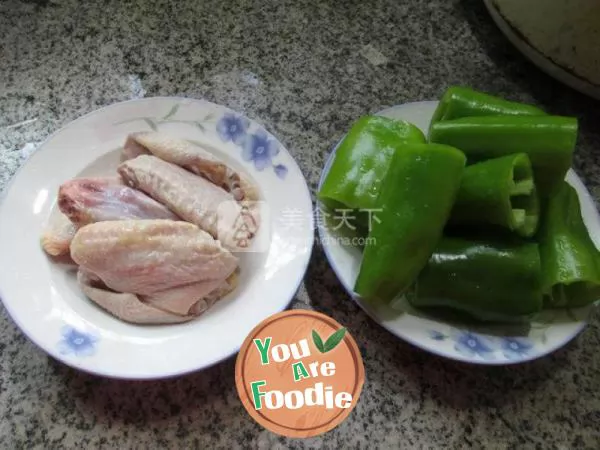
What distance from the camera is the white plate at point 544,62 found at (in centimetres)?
118

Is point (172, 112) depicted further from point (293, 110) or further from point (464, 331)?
point (464, 331)

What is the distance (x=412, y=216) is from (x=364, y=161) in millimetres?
146

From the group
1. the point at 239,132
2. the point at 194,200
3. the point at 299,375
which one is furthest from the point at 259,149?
the point at 299,375

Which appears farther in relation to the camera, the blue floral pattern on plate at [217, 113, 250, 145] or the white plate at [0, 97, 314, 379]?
Answer: the blue floral pattern on plate at [217, 113, 250, 145]

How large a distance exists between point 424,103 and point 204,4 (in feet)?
1.96

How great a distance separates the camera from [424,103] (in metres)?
1.08

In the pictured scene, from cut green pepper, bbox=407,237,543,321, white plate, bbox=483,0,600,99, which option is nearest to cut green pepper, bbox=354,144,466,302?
cut green pepper, bbox=407,237,543,321

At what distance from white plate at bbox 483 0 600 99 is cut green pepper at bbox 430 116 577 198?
1.14 ft

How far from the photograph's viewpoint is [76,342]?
0.79 m

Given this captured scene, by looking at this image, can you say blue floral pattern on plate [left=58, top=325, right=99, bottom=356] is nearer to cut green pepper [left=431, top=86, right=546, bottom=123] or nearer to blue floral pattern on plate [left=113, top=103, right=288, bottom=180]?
blue floral pattern on plate [left=113, top=103, right=288, bottom=180]

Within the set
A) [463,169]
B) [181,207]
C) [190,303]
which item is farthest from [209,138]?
[463,169]

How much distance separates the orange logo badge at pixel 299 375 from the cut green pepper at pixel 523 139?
1.18ft

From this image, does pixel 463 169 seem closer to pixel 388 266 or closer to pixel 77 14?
pixel 388 266

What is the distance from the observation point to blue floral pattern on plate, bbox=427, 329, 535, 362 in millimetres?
833
